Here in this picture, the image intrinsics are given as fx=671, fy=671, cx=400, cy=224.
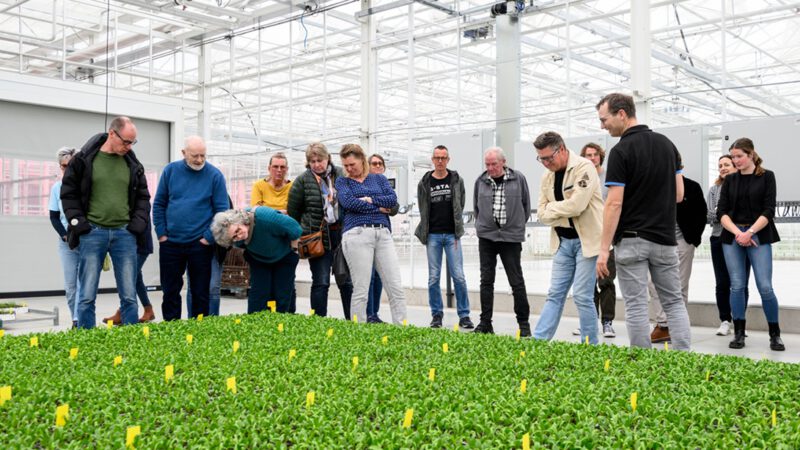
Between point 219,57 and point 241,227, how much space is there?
16015mm

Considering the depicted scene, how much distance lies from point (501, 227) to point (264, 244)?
216 cm

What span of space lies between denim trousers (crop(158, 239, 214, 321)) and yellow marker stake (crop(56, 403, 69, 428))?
2.74 meters

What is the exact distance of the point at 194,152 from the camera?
15.8 ft

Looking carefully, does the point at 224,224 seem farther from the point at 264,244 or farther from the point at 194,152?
the point at 194,152

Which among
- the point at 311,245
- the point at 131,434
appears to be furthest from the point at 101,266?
the point at 131,434

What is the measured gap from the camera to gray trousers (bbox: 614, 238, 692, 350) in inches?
141

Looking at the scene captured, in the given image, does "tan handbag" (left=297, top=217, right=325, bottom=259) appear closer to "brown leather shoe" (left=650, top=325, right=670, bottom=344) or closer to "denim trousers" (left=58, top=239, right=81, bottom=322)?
"denim trousers" (left=58, top=239, right=81, bottom=322)

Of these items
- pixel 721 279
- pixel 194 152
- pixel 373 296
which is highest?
pixel 194 152

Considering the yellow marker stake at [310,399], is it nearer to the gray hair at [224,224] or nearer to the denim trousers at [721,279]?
the gray hair at [224,224]

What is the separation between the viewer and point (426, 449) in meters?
1.77

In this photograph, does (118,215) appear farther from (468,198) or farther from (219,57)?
(219,57)

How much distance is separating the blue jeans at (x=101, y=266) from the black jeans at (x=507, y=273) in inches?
108

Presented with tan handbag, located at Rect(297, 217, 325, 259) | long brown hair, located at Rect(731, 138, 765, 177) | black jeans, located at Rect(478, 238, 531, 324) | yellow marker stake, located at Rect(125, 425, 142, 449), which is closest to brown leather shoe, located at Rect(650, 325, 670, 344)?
black jeans, located at Rect(478, 238, 531, 324)

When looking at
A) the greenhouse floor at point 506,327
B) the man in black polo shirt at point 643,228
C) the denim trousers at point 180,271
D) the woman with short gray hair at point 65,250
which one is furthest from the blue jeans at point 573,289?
the woman with short gray hair at point 65,250
